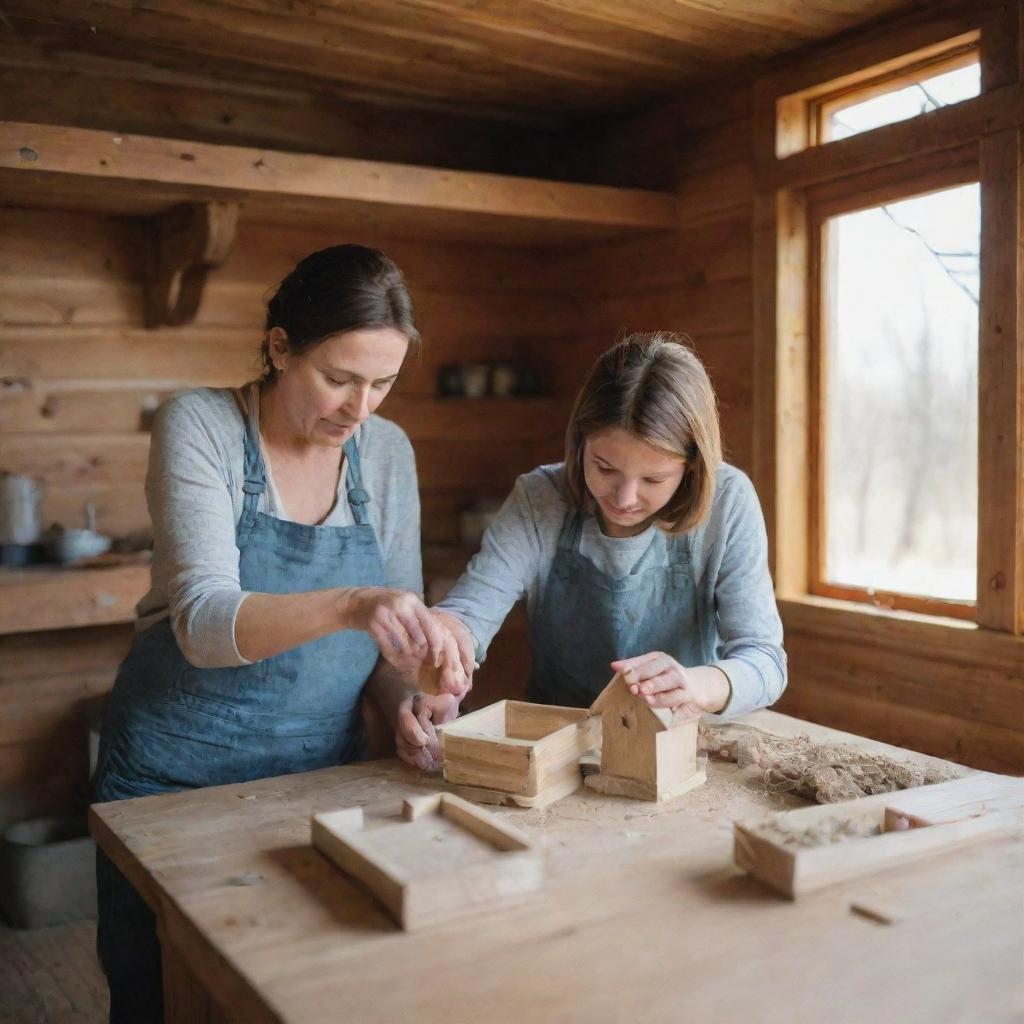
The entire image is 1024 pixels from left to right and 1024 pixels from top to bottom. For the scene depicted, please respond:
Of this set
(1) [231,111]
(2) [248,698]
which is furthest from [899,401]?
(1) [231,111]

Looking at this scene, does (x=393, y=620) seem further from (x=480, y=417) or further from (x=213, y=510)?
(x=480, y=417)

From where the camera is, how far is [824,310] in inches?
145

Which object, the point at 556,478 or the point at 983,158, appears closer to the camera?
the point at 556,478

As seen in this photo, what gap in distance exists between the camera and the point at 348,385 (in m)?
2.09

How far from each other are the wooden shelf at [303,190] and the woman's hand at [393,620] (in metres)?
1.81

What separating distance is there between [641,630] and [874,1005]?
1204 mm

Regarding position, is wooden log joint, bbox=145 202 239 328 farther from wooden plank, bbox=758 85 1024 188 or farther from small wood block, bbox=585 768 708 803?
small wood block, bbox=585 768 708 803

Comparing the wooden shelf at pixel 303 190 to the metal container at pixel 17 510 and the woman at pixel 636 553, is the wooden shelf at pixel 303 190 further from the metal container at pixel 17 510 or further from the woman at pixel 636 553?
the woman at pixel 636 553

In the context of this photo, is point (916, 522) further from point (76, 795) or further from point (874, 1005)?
point (76, 795)

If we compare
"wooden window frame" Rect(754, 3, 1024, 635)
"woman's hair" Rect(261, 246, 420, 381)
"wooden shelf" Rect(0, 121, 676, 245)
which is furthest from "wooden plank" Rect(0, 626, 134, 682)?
"wooden window frame" Rect(754, 3, 1024, 635)

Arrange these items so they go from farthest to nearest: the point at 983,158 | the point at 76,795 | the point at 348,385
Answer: the point at 76,795
the point at 983,158
the point at 348,385

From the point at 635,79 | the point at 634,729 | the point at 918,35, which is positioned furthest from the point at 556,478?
the point at 635,79

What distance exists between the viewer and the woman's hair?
2051mm

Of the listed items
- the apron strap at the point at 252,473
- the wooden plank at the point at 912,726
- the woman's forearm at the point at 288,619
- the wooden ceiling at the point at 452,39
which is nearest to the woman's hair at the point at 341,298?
the apron strap at the point at 252,473
